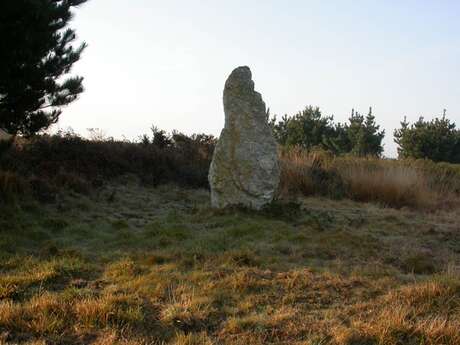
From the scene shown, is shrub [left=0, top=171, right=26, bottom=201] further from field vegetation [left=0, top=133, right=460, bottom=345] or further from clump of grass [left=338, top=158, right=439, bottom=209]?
clump of grass [left=338, top=158, right=439, bottom=209]

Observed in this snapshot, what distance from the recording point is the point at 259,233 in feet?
27.2

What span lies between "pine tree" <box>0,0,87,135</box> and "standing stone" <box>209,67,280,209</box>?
2.78 meters

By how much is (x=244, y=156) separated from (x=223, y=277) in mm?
4706

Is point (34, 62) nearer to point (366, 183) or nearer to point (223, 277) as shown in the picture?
point (223, 277)

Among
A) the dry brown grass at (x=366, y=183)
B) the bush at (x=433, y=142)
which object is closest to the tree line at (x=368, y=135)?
the bush at (x=433, y=142)

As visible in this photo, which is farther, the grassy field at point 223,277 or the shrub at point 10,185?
the shrub at point 10,185

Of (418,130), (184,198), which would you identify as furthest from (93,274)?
(418,130)

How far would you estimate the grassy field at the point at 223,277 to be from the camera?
4445 millimetres

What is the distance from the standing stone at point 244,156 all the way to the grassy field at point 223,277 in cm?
41

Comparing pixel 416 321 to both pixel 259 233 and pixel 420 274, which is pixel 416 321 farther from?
pixel 259 233

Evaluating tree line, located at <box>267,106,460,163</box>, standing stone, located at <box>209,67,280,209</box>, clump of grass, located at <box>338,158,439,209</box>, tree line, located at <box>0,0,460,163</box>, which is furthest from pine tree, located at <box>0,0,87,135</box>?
tree line, located at <box>267,106,460,163</box>

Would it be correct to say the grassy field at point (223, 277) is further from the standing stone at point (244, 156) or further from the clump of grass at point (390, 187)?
the clump of grass at point (390, 187)

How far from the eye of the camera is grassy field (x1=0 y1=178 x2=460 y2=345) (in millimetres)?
4445

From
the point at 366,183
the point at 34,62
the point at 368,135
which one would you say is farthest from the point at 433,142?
the point at 34,62
